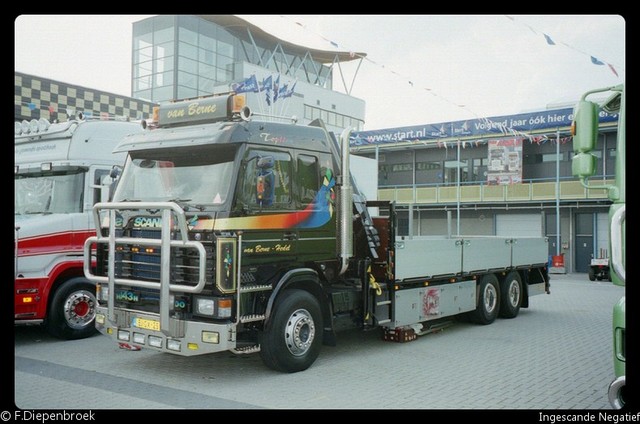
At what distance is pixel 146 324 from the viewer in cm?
701

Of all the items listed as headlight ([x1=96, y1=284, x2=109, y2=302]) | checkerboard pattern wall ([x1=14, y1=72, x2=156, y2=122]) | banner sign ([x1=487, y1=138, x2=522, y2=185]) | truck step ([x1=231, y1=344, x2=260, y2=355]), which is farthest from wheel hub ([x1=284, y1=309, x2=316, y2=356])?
banner sign ([x1=487, y1=138, x2=522, y2=185])

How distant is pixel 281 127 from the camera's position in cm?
772

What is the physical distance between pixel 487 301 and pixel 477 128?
20853 mm

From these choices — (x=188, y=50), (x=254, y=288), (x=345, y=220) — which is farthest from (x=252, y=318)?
(x=188, y=50)

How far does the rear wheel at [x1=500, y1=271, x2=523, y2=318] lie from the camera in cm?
1238

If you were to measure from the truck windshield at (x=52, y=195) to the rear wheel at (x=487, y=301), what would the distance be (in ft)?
24.9

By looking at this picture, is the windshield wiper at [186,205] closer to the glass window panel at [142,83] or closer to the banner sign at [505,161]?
the banner sign at [505,161]

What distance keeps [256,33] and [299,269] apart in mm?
37679

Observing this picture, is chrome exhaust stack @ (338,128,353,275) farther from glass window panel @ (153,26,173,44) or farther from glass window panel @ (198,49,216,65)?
glass window panel @ (198,49,216,65)

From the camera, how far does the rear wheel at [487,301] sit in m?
11.6

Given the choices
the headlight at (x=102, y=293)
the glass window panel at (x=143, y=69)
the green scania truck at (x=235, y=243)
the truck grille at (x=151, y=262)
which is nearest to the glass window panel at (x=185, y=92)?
the glass window panel at (x=143, y=69)

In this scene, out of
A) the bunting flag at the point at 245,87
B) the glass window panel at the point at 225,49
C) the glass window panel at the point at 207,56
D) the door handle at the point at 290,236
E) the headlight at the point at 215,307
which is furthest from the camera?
the glass window panel at the point at 225,49

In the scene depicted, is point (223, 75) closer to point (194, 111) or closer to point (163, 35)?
point (163, 35)

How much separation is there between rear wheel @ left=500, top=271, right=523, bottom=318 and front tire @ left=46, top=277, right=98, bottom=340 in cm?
808
